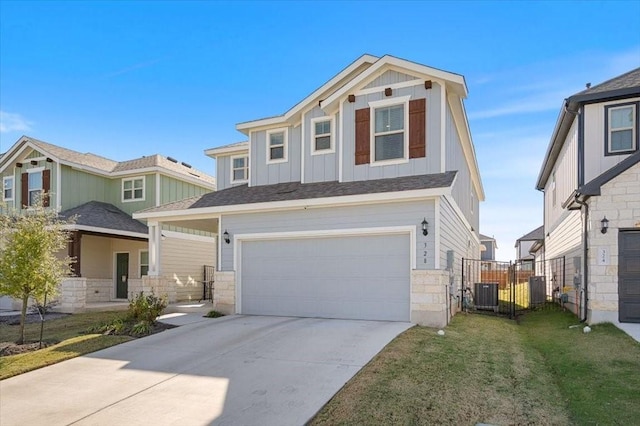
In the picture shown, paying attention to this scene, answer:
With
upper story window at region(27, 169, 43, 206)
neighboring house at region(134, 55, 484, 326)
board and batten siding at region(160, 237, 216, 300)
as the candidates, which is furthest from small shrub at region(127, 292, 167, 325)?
upper story window at region(27, 169, 43, 206)

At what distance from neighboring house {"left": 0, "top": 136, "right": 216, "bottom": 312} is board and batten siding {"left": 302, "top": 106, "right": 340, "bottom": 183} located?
8.12 meters

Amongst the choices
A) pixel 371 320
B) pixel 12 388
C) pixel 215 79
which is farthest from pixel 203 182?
pixel 12 388

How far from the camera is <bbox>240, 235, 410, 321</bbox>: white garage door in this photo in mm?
10328

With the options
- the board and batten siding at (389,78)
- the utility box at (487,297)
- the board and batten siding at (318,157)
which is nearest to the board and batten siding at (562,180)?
the utility box at (487,297)

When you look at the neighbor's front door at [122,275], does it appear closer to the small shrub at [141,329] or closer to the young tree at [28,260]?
the young tree at [28,260]

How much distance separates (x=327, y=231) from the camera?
11.1 m

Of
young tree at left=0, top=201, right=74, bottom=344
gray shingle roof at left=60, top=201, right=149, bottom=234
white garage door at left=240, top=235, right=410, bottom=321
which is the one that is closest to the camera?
young tree at left=0, top=201, right=74, bottom=344

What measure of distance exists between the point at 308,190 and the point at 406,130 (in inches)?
123

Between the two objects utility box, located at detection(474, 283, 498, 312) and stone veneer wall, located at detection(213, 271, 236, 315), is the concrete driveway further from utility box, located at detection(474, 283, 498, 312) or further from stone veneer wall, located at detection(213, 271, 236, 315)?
utility box, located at detection(474, 283, 498, 312)

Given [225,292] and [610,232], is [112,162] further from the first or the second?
[610,232]

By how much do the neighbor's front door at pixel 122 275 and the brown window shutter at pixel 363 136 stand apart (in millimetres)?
12746

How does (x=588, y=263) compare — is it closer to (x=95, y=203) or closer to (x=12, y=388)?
(x=12, y=388)

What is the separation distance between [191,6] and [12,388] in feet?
33.6

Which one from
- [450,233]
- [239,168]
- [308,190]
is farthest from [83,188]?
[450,233]
